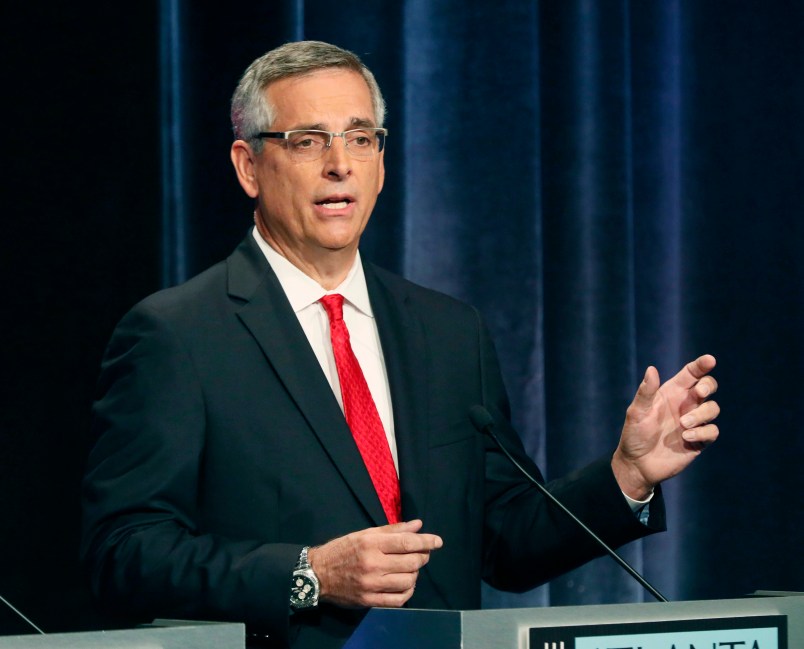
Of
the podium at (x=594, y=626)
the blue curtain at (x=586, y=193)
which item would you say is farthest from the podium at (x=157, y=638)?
the blue curtain at (x=586, y=193)

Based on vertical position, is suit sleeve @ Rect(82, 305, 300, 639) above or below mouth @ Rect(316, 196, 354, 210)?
below

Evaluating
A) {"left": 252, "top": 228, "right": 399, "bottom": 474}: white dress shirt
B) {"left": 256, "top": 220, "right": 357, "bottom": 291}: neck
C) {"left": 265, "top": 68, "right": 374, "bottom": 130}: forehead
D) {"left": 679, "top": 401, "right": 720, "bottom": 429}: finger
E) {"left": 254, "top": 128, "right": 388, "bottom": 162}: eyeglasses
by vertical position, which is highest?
{"left": 265, "top": 68, "right": 374, "bottom": 130}: forehead

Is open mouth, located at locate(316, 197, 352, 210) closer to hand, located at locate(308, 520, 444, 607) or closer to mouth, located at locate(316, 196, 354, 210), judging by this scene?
mouth, located at locate(316, 196, 354, 210)

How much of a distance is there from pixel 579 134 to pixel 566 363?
0.51 metres

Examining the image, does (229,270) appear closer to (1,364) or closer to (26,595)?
(1,364)

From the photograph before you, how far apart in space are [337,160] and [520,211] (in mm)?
1063

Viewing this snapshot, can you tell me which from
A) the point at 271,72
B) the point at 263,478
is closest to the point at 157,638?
the point at 263,478

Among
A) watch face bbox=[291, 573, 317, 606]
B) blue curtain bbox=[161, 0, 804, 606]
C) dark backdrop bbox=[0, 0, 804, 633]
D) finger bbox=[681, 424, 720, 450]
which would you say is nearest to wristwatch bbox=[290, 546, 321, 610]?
watch face bbox=[291, 573, 317, 606]

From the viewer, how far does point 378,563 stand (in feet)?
5.29

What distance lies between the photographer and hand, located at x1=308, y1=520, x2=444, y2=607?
160cm

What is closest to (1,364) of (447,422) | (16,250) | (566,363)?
(16,250)

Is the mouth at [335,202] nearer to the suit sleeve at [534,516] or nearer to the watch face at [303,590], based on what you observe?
the suit sleeve at [534,516]

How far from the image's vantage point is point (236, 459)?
1934 mm

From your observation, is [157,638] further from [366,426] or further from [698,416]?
[698,416]
